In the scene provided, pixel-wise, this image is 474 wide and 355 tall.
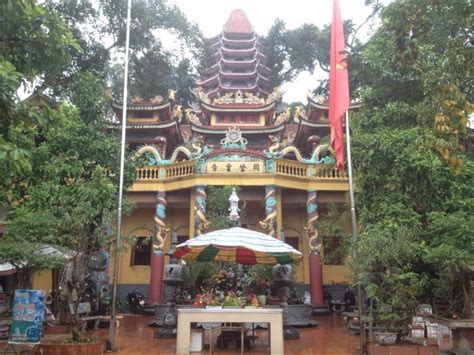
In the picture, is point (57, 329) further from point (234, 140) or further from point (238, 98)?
point (238, 98)

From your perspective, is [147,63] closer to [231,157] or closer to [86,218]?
[231,157]

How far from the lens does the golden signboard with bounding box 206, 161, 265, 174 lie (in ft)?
44.3

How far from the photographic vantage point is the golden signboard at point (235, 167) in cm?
1349

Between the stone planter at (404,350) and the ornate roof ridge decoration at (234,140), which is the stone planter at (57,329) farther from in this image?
the ornate roof ridge decoration at (234,140)

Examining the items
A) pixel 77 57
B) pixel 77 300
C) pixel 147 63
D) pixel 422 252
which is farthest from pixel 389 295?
pixel 147 63

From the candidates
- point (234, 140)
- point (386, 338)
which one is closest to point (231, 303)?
point (386, 338)

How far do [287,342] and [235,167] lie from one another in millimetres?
6444

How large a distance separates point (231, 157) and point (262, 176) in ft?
3.64

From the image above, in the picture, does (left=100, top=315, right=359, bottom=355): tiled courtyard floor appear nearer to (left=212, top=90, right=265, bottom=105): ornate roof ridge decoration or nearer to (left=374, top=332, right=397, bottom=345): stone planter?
(left=374, top=332, right=397, bottom=345): stone planter

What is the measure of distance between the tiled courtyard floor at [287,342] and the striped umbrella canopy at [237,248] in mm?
1459

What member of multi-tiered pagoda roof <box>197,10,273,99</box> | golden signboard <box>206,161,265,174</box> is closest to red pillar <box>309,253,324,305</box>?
golden signboard <box>206,161,265,174</box>

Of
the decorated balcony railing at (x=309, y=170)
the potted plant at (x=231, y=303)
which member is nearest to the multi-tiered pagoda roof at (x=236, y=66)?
the decorated balcony railing at (x=309, y=170)

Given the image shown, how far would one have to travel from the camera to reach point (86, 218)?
6547mm

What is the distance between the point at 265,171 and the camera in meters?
13.5
